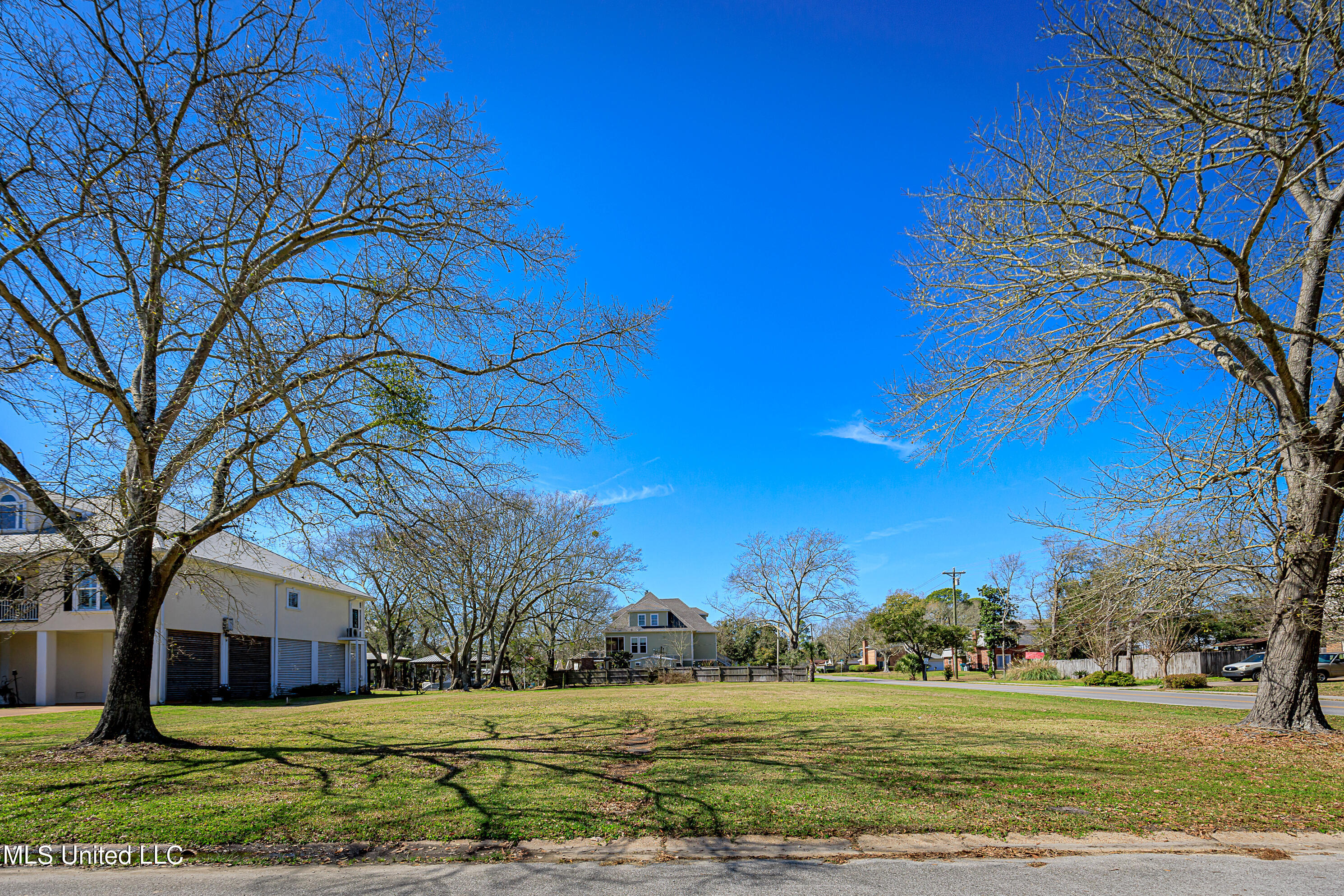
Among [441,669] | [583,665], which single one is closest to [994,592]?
[583,665]

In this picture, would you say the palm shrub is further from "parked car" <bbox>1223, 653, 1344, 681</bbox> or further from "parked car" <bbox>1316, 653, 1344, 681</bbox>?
"parked car" <bbox>1316, 653, 1344, 681</bbox>

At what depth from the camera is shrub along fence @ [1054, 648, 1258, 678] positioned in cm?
3706

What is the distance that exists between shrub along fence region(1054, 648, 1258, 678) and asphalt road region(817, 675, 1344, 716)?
22.0ft

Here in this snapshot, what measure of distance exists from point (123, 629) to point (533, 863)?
8.05 m

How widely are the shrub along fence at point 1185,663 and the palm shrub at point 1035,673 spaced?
1.78 meters

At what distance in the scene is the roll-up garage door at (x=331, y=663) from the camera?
33.2 m

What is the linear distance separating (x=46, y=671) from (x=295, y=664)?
905cm

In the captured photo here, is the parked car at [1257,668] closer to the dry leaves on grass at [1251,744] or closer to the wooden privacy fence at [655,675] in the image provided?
the wooden privacy fence at [655,675]

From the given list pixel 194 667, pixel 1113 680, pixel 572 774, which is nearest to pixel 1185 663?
pixel 1113 680

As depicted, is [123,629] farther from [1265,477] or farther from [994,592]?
[994,592]

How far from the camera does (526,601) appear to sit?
132 feet

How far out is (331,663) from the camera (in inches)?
1362

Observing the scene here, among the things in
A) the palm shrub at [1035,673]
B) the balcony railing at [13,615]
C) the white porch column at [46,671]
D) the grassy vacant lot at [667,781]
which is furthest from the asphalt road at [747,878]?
the palm shrub at [1035,673]

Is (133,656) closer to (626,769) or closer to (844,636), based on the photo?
(626,769)
